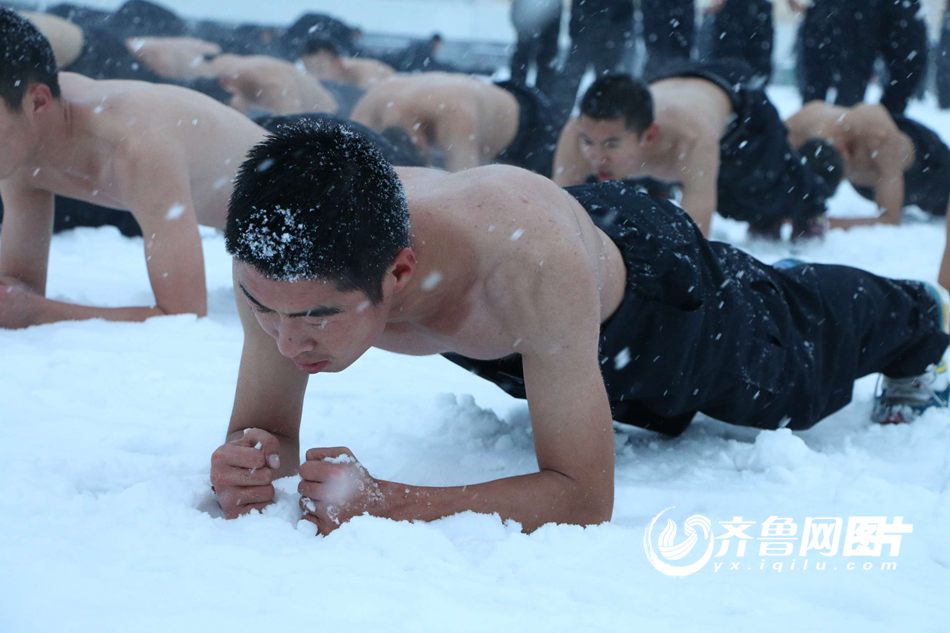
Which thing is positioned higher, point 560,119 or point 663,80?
point 663,80

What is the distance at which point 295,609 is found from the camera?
1248mm

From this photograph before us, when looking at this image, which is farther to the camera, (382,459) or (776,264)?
(776,264)

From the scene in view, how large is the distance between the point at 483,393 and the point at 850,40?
4.95 m

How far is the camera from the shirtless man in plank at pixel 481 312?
133 centimetres

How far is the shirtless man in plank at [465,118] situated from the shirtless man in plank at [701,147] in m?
0.71

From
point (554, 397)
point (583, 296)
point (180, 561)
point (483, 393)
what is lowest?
point (483, 393)

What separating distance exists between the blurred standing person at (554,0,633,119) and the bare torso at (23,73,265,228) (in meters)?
3.70

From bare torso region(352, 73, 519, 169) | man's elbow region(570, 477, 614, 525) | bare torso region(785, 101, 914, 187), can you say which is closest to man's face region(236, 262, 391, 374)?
man's elbow region(570, 477, 614, 525)

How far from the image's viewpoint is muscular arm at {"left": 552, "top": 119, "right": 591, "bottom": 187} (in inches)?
167

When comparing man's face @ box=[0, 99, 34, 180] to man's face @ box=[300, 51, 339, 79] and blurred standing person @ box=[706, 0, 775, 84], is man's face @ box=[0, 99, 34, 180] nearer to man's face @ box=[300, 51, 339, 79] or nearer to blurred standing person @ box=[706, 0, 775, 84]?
man's face @ box=[300, 51, 339, 79]

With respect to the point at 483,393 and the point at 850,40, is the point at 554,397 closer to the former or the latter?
the point at 483,393

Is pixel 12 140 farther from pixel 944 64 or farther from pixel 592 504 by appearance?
pixel 944 64

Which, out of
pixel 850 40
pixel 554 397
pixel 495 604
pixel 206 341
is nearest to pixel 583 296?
pixel 554 397

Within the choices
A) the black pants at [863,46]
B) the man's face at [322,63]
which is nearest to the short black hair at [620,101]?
the black pants at [863,46]
